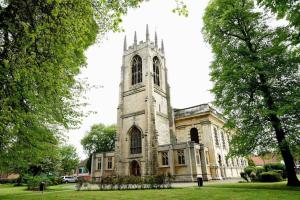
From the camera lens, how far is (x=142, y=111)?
3100 centimetres

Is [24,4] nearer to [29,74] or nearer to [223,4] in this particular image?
→ [29,74]

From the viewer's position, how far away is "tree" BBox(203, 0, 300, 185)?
45.1ft

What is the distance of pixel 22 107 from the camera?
980 cm

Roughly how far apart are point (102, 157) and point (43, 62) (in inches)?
1095

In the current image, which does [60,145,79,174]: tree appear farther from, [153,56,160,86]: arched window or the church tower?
[153,56,160,86]: arched window

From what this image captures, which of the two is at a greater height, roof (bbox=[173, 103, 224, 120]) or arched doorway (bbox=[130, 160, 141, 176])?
roof (bbox=[173, 103, 224, 120])

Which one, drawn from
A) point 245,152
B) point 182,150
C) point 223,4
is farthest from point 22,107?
point 182,150

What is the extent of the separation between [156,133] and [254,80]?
16360mm

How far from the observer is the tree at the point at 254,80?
13758mm

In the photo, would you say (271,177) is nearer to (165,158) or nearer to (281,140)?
(281,140)

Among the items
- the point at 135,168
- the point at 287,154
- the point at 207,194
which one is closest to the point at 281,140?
the point at 287,154

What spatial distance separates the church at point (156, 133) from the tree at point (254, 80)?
36.6 feet

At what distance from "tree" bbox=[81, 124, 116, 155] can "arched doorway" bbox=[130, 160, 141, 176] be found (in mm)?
22545

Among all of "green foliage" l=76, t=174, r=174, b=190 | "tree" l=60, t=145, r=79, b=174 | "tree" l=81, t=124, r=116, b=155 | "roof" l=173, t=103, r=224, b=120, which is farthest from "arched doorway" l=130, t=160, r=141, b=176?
"tree" l=81, t=124, r=116, b=155
